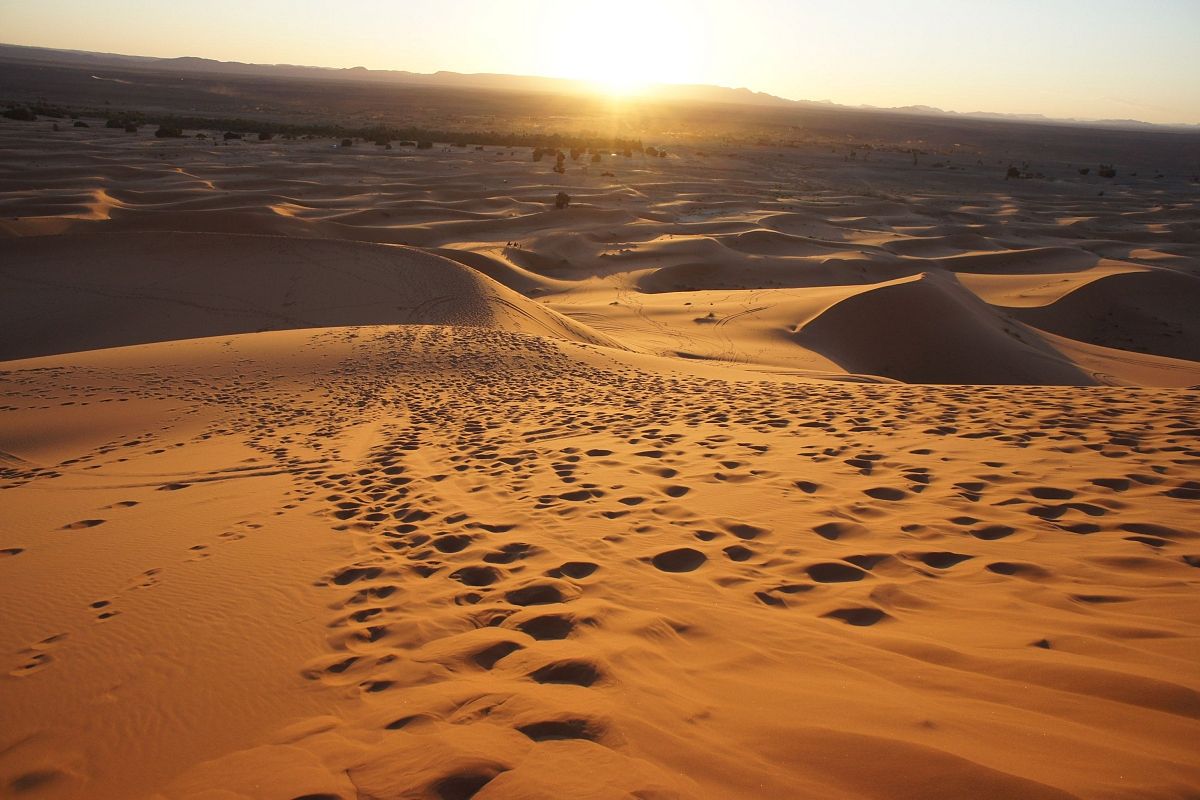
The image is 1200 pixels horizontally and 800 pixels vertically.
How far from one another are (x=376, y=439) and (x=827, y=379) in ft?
19.4

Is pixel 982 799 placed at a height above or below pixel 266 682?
above

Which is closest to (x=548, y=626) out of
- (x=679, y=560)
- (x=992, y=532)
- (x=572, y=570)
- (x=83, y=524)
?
(x=572, y=570)

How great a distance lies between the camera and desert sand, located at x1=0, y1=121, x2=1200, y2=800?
217 centimetres

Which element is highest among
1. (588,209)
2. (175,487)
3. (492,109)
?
(492,109)

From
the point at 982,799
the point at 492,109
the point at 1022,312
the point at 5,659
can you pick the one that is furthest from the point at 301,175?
the point at 492,109

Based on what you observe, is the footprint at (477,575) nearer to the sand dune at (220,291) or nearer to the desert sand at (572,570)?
the desert sand at (572,570)

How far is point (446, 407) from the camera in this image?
301 inches

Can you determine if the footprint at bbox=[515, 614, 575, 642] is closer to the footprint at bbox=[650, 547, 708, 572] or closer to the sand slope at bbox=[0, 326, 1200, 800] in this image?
the sand slope at bbox=[0, 326, 1200, 800]

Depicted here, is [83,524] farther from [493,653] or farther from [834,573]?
[834,573]

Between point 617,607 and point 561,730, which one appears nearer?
point 561,730

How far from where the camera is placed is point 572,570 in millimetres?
3627

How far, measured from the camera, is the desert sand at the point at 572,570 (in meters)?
2.17

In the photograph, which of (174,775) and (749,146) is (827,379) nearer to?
(174,775)

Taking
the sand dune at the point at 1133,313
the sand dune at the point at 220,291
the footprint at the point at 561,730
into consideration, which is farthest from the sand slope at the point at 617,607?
the sand dune at the point at 1133,313
